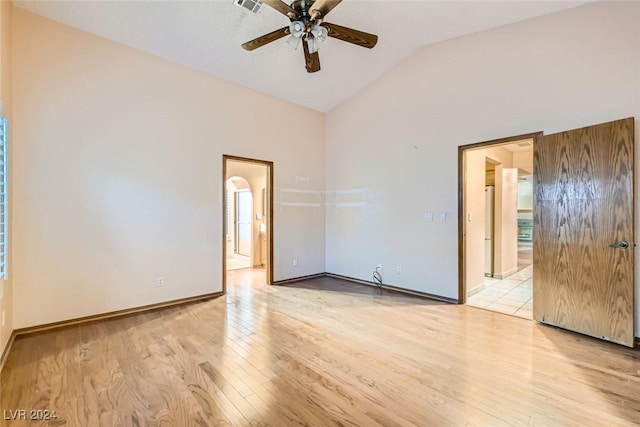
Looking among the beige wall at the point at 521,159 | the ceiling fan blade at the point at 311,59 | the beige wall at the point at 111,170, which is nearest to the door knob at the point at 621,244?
the ceiling fan blade at the point at 311,59

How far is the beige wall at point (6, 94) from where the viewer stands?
246cm

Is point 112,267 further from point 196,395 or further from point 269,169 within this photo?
point 269,169

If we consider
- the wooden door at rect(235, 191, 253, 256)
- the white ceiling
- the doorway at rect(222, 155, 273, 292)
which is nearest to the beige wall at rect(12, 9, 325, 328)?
the white ceiling

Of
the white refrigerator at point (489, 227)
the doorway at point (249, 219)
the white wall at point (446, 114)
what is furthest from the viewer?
the white refrigerator at point (489, 227)

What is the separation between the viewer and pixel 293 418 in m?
1.76

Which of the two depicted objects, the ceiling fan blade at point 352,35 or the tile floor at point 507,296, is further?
the tile floor at point 507,296

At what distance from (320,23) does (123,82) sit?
254 cm

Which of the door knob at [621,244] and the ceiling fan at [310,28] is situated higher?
the ceiling fan at [310,28]

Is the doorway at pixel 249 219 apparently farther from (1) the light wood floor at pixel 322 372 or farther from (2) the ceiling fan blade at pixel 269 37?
(1) the light wood floor at pixel 322 372

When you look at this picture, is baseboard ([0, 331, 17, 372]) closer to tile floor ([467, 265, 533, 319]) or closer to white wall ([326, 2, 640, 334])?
white wall ([326, 2, 640, 334])

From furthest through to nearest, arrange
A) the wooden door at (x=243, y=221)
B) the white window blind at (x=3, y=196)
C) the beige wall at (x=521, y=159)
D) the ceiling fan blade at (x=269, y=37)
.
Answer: the wooden door at (x=243, y=221) → the beige wall at (x=521, y=159) → the ceiling fan blade at (x=269, y=37) → the white window blind at (x=3, y=196)

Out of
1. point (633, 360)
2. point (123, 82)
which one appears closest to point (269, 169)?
point (123, 82)

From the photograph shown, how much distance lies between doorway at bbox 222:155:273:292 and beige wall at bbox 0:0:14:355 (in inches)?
102

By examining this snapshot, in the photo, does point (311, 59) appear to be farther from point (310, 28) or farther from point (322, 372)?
point (322, 372)
